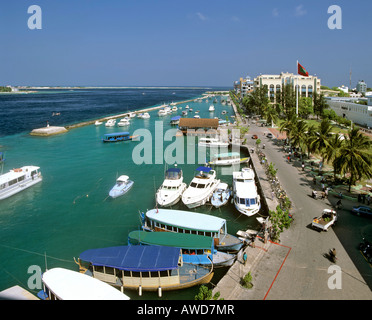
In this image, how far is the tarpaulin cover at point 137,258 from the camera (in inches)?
655

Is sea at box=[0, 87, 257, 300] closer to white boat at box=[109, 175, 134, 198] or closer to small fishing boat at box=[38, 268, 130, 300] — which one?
white boat at box=[109, 175, 134, 198]

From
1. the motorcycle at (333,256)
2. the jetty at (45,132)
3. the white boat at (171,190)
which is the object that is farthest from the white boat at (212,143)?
the jetty at (45,132)

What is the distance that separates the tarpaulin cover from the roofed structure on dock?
165 feet

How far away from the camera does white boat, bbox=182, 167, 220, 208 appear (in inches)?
1127

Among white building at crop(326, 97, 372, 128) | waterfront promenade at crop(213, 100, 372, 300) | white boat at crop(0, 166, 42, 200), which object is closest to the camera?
waterfront promenade at crop(213, 100, 372, 300)

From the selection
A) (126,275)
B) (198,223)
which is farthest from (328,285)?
(126,275)

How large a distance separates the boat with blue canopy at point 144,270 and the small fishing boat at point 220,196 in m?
11.6

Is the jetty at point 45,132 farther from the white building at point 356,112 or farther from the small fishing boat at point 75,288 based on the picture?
the white building at point 356,112

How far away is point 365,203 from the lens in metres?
25.9

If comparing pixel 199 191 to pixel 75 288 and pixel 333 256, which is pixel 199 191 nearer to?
pixel 333 256

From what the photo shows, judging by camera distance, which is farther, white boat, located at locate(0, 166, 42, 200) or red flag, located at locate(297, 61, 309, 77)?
red flag, located at locate(297, 61, 309, 77)

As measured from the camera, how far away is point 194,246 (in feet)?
63.4

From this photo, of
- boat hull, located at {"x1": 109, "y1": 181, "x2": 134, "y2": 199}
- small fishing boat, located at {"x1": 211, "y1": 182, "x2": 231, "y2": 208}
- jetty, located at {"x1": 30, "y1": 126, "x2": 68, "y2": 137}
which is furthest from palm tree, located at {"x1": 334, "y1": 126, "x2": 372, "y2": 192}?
jetty, located at {"x1": 30, "y1": 126, "x2": 68, "y2": 137}

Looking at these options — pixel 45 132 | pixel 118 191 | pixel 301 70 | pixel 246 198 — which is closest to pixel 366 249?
pixel 246 198
